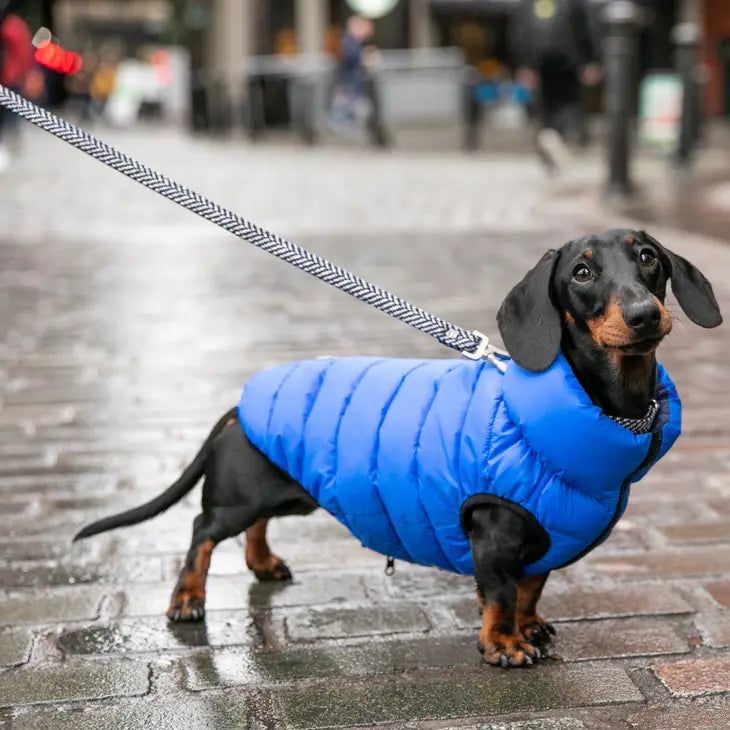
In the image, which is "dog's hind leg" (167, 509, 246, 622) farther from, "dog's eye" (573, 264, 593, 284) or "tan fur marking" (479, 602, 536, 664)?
"dog's eye" (573, 264, 593, 284)

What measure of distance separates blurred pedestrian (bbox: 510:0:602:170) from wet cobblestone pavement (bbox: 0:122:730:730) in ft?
21.2

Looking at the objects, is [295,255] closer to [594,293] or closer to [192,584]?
[594,293]

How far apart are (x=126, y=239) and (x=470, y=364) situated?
7359mm

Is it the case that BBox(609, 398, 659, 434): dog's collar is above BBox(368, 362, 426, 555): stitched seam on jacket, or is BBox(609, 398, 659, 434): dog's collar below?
above

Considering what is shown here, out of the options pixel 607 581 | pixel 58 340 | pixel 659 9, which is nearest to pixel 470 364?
pixel 607 581

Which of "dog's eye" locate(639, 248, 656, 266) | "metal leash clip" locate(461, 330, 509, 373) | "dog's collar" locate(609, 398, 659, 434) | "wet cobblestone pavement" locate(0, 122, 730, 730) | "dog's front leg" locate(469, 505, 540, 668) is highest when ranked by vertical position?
"dog's eye" locate(639, 248, 656, 266)

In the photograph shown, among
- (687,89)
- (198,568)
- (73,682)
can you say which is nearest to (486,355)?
(198,568)

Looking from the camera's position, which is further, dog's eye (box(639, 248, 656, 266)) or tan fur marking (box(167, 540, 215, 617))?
tan fur marking (box(167, 540, 215, 617))

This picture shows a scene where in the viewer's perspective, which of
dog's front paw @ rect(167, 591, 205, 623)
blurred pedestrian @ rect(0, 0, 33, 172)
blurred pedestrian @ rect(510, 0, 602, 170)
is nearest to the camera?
dog's front paw @ rect(167, 591, 205, 623)

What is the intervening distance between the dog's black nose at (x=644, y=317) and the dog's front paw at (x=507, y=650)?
2.59ft

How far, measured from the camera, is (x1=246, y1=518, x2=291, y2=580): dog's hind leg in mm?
3447

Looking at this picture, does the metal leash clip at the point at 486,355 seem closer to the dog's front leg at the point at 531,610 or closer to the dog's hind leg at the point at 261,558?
the dog's front leg at the point at 531,610

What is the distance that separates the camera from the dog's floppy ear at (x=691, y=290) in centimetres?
285

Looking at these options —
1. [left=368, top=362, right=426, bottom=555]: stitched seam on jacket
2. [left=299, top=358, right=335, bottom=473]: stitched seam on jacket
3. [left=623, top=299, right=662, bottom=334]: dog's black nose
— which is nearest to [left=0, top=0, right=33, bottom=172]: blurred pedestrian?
[left=299, top=358, right=335, bottom=473]: stitched seam on jacket
